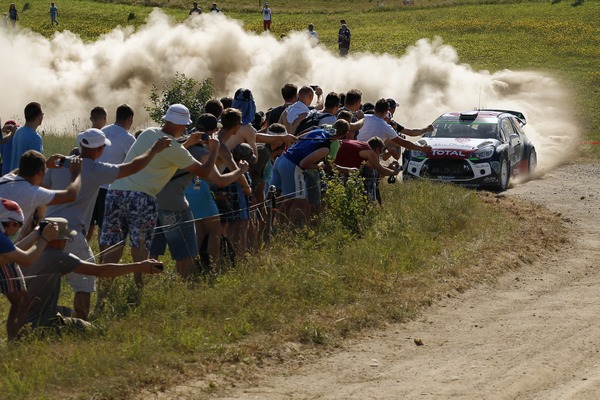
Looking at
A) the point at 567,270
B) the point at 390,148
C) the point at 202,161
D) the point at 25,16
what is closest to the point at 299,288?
the point at 202,161

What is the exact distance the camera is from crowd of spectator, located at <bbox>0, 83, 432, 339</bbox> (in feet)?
28.2

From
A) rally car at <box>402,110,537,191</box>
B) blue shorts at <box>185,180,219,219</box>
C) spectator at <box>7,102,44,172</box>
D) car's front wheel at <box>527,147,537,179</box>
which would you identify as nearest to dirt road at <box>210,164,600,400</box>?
blue shorts at <box>185,180,219,219</box>

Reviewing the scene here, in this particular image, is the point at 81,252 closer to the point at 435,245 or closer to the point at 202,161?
the point at 202,161

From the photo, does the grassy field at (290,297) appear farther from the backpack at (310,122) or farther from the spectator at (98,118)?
the spectator at (98,118)

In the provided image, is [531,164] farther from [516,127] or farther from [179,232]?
[179,232]

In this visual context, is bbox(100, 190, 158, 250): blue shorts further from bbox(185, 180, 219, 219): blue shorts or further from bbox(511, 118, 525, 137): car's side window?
bbox(511, 118, 525, 137): car's side window

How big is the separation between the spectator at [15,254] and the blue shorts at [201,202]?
2.95m

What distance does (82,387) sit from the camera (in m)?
7.75

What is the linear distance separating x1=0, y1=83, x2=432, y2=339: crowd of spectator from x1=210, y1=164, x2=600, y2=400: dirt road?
1.83 metres

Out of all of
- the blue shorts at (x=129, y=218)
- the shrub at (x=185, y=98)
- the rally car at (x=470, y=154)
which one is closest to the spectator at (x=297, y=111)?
the blue shorts at (x=129, y=218)

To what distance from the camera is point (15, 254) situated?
314 inches

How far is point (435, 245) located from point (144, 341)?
5.55 m

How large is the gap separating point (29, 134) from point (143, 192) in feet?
11.5

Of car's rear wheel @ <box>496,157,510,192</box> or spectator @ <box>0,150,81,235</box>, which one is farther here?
car's rear wheel @ <box>496,157,510,192</box>
